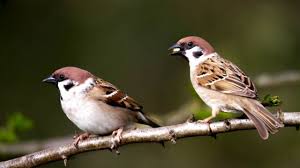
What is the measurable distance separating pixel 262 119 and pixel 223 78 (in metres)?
0.92

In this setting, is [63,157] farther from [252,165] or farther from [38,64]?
[38,64]

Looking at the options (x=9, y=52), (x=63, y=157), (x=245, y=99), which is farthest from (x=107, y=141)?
(x=9, y=52)

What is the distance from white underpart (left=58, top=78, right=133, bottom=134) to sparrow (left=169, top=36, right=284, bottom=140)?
21.6 inches

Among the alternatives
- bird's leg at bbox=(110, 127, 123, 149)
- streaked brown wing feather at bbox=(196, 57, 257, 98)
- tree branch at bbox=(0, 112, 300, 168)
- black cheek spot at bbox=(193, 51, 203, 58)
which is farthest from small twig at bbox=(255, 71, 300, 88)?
bird's leg at bbox=(110, 127, 123, 149)

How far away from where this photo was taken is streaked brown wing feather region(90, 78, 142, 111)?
17.6 ft

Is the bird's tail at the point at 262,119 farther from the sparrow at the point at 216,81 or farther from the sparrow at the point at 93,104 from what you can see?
the sparrow at the point at 93,104

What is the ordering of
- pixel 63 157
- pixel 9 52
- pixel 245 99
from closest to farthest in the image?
pixel 63 157 < pixel 245 99 < pixel 9 52

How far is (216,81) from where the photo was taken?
560 centimetres

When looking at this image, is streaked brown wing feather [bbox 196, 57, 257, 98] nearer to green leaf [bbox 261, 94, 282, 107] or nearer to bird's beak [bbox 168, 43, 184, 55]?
bird's beak [bbox 168, 43, 184, 55]

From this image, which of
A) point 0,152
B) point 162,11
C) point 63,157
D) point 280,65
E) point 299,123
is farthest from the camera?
point 162,11

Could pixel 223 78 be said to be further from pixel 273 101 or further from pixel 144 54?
pixel 144 54

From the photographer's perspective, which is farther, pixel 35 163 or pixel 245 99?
pixel 245 99

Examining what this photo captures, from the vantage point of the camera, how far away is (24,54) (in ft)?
33.8

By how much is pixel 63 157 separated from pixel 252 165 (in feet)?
16.5
